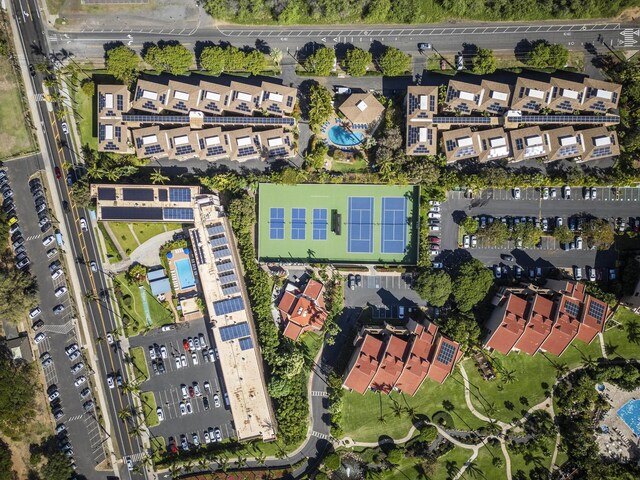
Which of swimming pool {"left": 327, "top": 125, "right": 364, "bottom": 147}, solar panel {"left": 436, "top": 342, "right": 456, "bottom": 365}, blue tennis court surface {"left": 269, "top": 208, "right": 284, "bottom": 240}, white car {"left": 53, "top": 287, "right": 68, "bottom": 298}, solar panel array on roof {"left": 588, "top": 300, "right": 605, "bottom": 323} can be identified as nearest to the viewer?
solar panel array on roof {"left": 588, "top": 300, "right": 605, "bottom": 323}

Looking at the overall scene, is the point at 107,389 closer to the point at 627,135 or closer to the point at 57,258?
the point at 57,258

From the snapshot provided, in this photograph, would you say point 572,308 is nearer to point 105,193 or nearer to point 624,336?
point 624,336

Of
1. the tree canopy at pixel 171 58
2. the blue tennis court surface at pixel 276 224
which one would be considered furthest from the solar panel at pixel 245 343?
the tree canopy at pixel 171 58

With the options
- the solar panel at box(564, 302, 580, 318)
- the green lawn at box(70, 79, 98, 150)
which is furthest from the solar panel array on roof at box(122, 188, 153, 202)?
the solar panel at box(564, 302, 580, 318)

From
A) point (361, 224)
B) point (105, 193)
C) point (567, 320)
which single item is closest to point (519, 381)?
point (567, 320)

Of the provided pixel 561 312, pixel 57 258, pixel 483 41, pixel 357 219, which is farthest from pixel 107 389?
pixel 483 41

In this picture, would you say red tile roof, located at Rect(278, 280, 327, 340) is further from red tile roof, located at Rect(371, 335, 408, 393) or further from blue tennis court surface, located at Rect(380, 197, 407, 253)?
blue tennis court surface, located at Rect(380, 197, 407, 253)

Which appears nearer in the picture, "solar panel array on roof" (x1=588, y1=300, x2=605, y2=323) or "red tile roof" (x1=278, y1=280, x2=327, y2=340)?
"solar panel array on roof" (x1=588, y1=300, x2=605, y2=323)

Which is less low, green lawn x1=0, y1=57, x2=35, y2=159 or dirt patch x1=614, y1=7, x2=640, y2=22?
dirt patch x1=614, y1=7, x2=640, y2=22

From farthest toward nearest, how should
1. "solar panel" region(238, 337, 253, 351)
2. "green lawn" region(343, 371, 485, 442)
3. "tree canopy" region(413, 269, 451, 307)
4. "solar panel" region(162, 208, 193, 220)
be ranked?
"green lawn" region(343, 371, 485, 442) < "solar panel" region(162, 208, 193, 220) < "solar panel" region(238, 337, 253, 351) < "tree canopy" region(413, 269, 451, 307)
